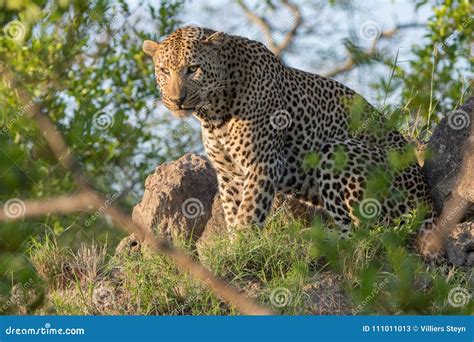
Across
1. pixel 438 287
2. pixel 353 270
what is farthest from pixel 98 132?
pixel 353 270

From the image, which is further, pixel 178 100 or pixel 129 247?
pixel 129 247

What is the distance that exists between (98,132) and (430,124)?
956 centimetres

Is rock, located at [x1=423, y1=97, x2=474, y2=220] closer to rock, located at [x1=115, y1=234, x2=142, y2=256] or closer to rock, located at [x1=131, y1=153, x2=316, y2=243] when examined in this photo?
rock, located at [x1=131, y1=153, x2=316, y2=243]

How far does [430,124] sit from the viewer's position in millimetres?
11086

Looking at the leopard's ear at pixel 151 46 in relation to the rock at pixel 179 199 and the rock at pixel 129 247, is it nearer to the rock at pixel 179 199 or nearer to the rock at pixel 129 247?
the rock at pixel 179 199

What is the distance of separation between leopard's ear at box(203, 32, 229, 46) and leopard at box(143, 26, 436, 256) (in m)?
0.01

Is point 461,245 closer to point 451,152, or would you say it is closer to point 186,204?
point 451,152

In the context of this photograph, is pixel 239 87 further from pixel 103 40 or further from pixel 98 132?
pixel 98 132

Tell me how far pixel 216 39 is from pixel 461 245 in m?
3.15

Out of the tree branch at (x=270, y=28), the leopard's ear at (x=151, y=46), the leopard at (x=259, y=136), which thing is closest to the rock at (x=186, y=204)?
the leopard at (x=259, y=136)

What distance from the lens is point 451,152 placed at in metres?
8.55

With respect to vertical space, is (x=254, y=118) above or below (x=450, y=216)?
above

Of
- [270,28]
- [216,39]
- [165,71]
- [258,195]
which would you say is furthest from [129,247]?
[270,28]

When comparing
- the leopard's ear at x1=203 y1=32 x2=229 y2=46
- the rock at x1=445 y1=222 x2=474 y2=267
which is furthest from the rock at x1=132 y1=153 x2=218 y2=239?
the rock at x1=445 y1=222 x2=474 y2=267
